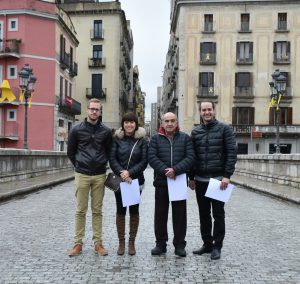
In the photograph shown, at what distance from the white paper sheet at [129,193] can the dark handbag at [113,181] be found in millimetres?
84

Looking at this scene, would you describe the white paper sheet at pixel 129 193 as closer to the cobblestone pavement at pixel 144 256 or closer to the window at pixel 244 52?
the cobblestone pavement at pixel 144 256

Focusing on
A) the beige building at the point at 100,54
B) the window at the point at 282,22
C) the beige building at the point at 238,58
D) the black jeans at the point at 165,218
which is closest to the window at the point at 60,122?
the beige building at the point at 100,54

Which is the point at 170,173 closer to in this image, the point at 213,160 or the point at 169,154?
the point at 169,154

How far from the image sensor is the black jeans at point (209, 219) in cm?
613

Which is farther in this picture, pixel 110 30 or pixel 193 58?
pixel 110 30

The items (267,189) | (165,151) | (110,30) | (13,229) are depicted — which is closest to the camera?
(165,151)

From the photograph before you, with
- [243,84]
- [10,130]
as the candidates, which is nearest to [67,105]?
[10,130]

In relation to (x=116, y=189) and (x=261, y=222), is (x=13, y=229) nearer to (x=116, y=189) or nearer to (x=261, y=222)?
(x=116, y=189)

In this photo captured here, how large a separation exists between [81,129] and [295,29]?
47.4 m

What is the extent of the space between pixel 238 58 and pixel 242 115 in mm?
6015

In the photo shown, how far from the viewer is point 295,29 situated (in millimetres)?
49281

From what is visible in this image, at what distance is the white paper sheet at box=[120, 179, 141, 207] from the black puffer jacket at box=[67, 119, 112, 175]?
17.1 inches

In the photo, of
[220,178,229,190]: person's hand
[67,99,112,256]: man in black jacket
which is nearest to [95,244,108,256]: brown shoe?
[67,99,112,256]: man in black jacket

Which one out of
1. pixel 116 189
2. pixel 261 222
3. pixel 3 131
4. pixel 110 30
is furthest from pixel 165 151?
pixel 110 30
